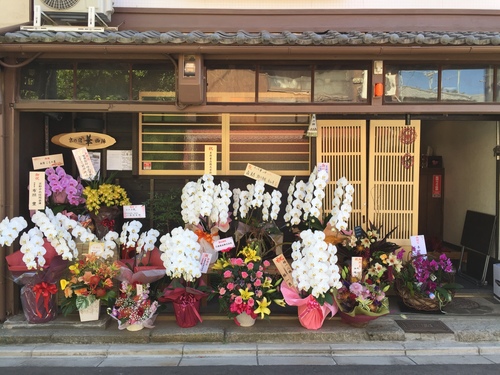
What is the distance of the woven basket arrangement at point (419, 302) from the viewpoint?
6.42 meters

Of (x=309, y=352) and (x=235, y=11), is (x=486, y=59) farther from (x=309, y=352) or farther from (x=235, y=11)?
(x=309, y=352)

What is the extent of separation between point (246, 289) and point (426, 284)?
3.03 meters

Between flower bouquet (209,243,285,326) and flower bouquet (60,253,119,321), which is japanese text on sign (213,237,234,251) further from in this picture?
flower bouquet (60,253,119,321)

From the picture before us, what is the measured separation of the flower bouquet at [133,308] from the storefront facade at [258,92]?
1831 mm

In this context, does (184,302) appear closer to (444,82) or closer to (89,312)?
(89,312)

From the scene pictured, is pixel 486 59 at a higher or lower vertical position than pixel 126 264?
higher

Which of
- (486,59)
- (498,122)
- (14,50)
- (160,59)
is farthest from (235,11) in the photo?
(498,122)

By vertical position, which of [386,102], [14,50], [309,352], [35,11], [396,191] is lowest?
[309,352]

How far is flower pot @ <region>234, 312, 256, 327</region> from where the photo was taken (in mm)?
5871

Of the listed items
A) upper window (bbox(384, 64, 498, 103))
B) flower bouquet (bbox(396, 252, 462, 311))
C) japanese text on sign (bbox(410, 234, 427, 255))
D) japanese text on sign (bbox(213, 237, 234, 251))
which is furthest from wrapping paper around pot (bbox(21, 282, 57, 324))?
upper window (bbox(384, 64, 498, 103))

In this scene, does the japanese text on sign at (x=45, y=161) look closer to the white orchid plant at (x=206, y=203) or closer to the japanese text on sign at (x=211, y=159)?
the white orchid plant at (x=206, y=203)

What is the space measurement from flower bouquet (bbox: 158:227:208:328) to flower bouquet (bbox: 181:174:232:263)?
51cm

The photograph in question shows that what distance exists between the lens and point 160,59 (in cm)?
602

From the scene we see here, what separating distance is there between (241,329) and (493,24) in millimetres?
6988
